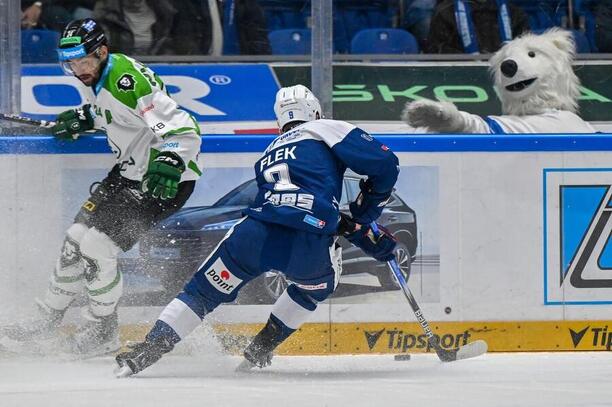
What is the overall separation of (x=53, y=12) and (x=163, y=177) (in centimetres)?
123

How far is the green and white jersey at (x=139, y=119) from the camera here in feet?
16.4

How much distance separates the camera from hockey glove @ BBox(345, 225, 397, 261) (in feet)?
16.1

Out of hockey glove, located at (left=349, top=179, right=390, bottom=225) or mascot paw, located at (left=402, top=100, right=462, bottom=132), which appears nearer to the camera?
hockey glove, located at (left=349, top=179, right=390, bottom=225)

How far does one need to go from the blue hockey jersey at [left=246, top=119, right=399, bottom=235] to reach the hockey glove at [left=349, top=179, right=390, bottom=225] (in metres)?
0.05

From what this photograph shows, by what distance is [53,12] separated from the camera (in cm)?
568

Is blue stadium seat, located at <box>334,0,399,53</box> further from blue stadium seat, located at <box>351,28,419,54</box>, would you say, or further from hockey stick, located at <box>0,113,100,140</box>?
hockey stick, located at <box>0,113,100,140</box>

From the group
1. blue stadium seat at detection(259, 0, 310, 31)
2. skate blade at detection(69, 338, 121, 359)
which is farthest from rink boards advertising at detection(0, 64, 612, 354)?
blue stadium seat at detection(259, 0, 310, 31)

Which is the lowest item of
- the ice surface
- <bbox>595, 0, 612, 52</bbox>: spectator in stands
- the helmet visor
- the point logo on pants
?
the ice surface

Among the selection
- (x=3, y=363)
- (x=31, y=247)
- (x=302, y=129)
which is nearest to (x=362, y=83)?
(x=302, y=129)

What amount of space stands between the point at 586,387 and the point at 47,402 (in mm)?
1781

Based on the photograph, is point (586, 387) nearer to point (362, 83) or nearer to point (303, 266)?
point (303, 266)

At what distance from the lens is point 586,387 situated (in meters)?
4.45

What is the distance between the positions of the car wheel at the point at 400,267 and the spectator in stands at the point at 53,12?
5.45 feet

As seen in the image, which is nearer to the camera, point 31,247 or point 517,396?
point 517,396
